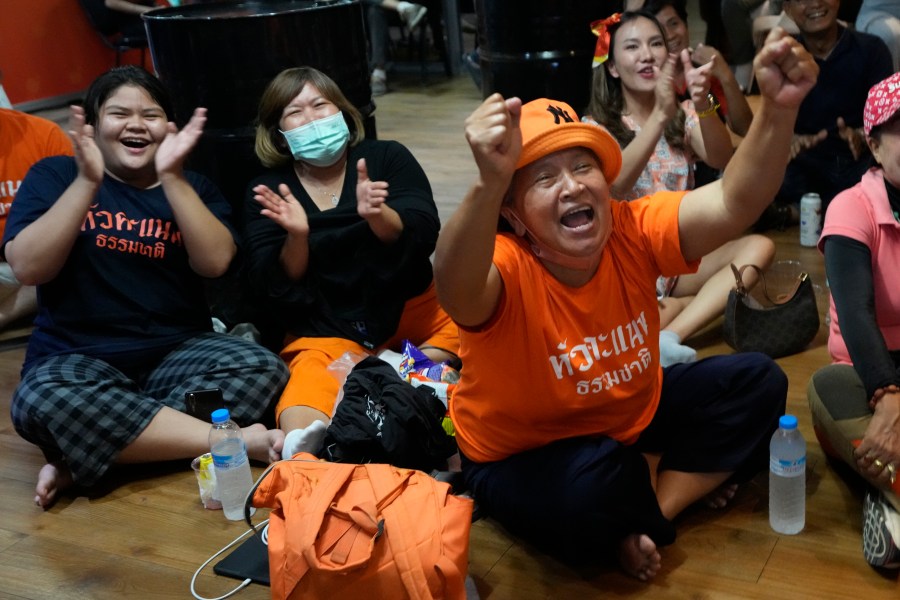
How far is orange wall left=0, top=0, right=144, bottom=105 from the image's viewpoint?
6.99 meters

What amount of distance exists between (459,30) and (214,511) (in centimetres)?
596

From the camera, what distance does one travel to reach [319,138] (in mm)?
2820

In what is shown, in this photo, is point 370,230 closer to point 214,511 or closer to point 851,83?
point 214,511

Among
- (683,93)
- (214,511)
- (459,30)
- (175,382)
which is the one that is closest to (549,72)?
(683,93)

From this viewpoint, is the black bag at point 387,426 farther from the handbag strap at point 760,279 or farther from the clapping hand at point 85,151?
the handbag strap at point 760,279

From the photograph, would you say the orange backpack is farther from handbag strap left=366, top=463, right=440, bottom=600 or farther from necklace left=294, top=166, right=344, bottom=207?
necklace left=294, top=166, right=344, bottom=207

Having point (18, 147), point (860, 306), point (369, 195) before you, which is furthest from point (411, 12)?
point (860, 306)

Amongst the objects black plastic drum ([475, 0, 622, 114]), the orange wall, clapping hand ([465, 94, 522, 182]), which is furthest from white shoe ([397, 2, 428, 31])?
clapping hand ([465, 94, 522, 182])

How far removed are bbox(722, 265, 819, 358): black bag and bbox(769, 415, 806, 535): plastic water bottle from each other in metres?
0.79

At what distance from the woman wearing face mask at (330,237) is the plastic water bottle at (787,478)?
1031 mm

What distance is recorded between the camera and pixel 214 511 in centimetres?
245

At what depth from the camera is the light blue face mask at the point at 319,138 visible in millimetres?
2820

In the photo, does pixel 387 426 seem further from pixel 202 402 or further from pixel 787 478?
pixel 787 478

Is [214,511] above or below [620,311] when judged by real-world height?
below
